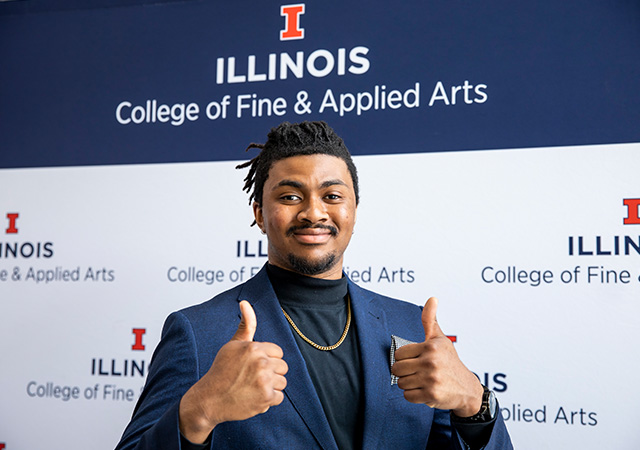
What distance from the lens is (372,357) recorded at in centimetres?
150

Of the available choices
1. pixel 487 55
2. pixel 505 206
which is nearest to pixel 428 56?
pixel 487 55

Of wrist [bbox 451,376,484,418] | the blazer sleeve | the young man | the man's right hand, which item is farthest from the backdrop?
the man's right hand

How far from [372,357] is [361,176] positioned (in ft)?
3.71

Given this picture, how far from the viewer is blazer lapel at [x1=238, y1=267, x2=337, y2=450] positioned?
1364 millimetres

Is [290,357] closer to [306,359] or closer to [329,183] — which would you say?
[306,359]

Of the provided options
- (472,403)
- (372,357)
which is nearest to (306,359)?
(372,357)

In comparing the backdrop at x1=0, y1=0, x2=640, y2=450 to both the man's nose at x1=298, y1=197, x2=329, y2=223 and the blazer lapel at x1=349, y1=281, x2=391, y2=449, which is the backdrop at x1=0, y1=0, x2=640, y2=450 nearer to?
the blazer lapel at x1=349, y1=281, x2=391, y2=449

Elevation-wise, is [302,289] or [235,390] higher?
[302,289]

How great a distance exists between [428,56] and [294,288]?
4.45 ft

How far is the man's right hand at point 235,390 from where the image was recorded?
45.9 inches

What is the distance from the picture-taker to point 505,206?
2.35m

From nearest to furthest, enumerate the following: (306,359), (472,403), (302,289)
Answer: (472,403)
(306,359)
(302,289)

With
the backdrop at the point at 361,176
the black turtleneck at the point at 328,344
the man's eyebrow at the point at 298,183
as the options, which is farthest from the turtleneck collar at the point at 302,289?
the backdrop at the point at 361,176

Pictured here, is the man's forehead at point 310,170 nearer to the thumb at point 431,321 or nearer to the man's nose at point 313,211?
the man's nose at point 313,211
